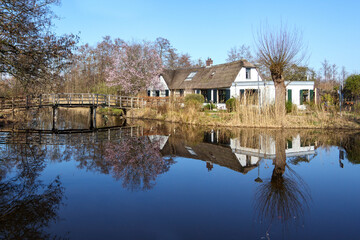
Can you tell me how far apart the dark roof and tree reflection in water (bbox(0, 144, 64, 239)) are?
73.6 ft

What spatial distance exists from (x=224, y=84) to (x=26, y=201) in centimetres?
2479

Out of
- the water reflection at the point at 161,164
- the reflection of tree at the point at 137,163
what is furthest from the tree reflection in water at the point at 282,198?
the reflection of tree at the point at 137,163

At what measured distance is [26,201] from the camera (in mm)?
5191

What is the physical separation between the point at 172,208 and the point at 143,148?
6112mm

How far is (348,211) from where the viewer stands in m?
4.88

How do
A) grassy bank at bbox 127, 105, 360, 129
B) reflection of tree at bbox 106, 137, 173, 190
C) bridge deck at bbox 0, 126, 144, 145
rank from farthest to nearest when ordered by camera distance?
grassy bank at bbox 127, 105, 360, 129 → bridge deck at bbox 0, 126, 144, 145 → reflection of tree at bbox 106, 137, 173, 190

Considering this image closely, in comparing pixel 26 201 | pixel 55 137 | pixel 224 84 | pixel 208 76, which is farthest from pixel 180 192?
pixel 208 76

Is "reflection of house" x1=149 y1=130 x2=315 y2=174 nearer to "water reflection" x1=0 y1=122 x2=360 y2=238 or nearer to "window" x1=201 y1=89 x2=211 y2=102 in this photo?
"water reflection" x1=0 y1=122 x2=360 y2=238

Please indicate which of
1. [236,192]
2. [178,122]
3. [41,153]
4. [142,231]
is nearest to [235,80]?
[178,122]

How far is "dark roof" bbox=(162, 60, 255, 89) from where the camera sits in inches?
1137

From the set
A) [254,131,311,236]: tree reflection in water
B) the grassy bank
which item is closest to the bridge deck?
the grassy bank

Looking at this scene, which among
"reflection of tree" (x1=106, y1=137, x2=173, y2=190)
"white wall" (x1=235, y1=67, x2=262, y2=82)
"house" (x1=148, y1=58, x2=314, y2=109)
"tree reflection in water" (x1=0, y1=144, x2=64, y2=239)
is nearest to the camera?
"tree reflection in water" (x1=0, y1=144, x2=64, y2=239)

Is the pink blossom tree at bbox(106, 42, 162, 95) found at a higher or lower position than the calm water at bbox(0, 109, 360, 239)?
higher

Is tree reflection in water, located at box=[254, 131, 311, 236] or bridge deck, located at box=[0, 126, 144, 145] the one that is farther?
bridge deck, located at box=[0, 126, 144, 145]
